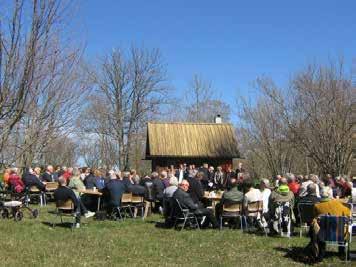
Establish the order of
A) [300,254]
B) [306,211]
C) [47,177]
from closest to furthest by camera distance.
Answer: [300,254], [306,211], [47,177]

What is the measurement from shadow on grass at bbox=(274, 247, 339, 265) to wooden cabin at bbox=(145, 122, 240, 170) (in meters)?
19.7

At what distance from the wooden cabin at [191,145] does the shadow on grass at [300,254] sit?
1970 cm

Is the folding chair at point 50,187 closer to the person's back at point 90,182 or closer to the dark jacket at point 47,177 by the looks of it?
the person's back at point 90,182

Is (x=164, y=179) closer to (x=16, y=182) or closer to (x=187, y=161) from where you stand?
(x=16, y=182)

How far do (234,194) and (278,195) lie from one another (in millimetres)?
1236

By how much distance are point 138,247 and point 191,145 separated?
21389mm

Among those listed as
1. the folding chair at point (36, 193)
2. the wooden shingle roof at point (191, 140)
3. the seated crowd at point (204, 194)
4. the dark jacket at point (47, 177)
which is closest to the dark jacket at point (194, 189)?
the seated crowd at point (204, 194)

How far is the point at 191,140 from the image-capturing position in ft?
104

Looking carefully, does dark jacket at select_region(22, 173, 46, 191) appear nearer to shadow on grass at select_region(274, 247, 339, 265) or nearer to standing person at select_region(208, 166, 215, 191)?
standing person at select_region(208, 166, 215, 191)

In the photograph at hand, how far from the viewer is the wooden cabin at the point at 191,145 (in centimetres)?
3059

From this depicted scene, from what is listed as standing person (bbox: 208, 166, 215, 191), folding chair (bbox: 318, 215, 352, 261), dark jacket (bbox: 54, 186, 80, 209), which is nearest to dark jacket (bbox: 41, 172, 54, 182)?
standing person (bbox: 208, 166, 215, 191)

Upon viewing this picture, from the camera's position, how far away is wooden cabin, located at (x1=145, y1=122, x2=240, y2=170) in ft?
100

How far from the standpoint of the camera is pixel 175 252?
380 inches

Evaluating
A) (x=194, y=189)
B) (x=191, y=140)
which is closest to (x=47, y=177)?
(x=194, y=189)
